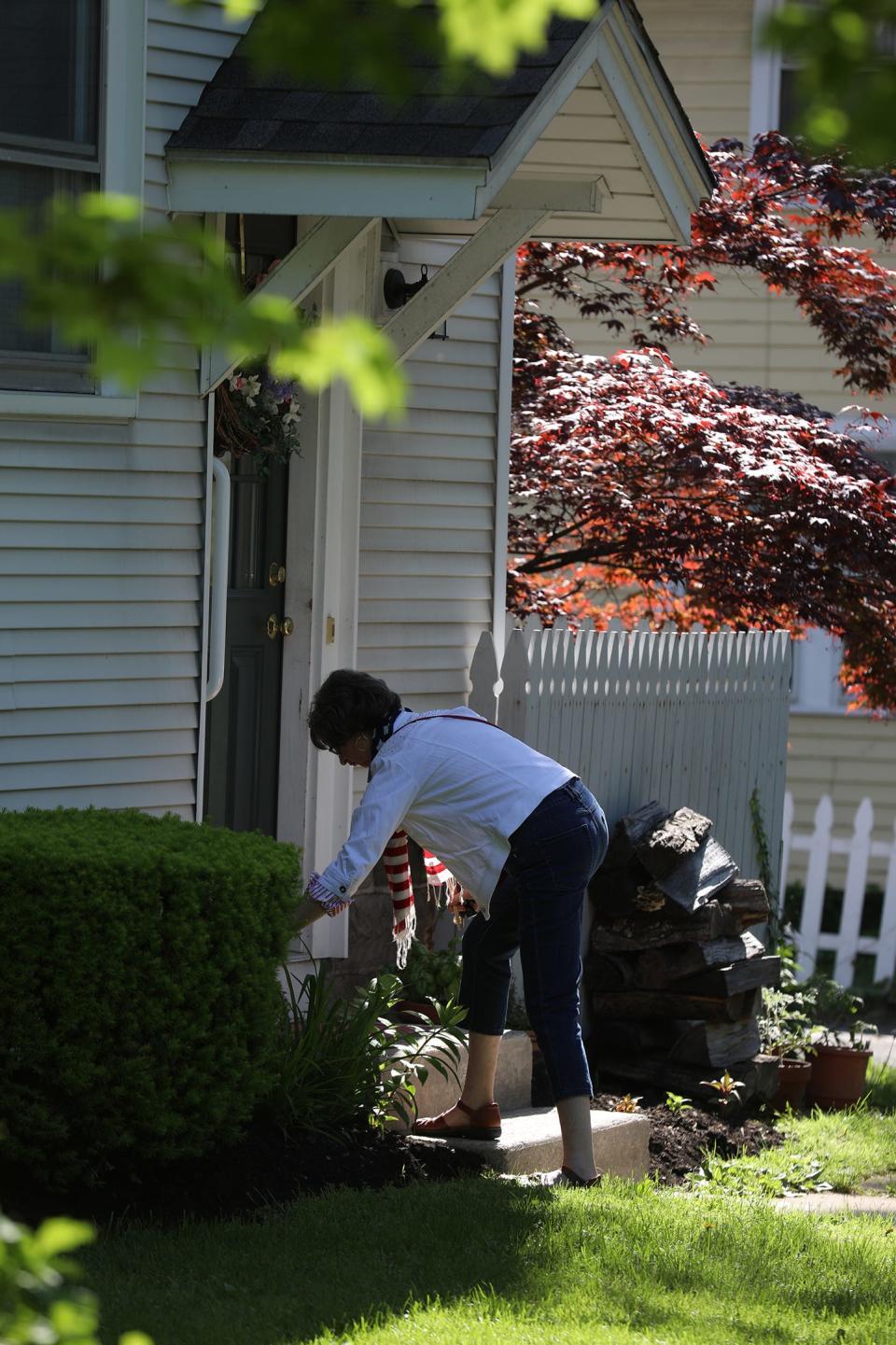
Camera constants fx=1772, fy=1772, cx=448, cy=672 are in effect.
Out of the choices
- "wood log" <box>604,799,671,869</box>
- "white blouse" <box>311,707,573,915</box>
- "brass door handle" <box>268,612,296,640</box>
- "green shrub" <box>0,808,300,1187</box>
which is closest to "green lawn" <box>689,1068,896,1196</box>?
"wood log" <box>604,799,671,869</box>

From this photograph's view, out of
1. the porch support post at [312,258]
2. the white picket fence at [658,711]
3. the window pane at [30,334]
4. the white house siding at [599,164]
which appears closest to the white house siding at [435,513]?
the white picket fence at [658,711]

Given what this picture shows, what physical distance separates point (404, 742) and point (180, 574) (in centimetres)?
127

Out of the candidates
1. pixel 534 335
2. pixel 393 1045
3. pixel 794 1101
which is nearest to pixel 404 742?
pixel 393 1045

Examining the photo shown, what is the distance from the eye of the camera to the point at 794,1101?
7.72 m

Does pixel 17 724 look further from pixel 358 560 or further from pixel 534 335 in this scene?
pixel 534 335

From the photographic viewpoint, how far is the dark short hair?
5.19 meters

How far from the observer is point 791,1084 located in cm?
771

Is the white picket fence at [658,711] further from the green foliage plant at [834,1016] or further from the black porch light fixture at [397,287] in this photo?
the black porch light fixture at [397,287]

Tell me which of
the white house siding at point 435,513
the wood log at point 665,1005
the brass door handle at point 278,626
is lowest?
the wood log at point 665,1005

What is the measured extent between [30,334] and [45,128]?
0.65 meters

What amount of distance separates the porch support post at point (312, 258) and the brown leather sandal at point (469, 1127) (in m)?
2.57

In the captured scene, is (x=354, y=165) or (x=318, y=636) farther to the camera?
(x=318, y=636)

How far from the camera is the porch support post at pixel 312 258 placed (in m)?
5.89

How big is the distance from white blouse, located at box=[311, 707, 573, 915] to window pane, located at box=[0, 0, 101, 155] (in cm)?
216
